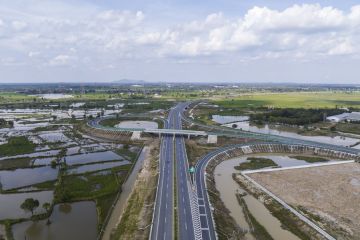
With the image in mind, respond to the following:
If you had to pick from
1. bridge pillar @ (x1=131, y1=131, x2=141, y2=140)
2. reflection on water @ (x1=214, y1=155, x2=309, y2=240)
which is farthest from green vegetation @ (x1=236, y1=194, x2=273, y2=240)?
bridge pillar @ (x1=131, y1=131, x2=141, y2=140)

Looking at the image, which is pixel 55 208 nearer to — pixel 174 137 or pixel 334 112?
pixel 174 137

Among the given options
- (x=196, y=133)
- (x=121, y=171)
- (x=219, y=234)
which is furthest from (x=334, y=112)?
(x=219, y=234)

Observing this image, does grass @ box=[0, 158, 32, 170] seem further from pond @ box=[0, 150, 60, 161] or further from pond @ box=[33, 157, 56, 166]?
pond @ box=[0, 150, 60, 161]

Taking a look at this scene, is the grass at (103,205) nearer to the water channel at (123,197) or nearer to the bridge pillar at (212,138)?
the water channel at (123,197)

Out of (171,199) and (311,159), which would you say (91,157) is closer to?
(171,199)

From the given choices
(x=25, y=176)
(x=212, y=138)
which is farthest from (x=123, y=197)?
(x=212, y=138)

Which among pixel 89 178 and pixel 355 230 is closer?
pixel 355 230
